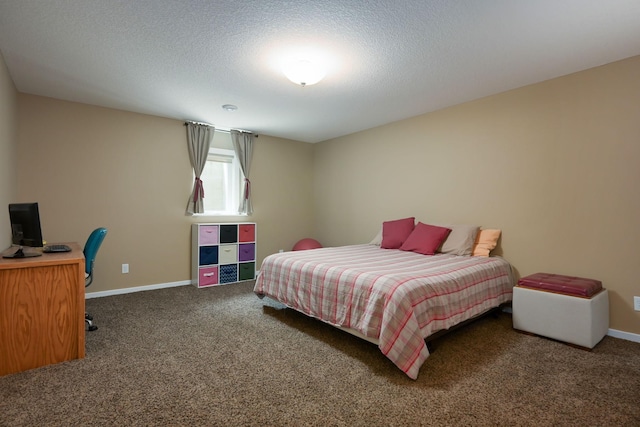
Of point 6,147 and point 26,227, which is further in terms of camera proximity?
point 6,147

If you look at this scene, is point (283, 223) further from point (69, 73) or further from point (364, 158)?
point (69, 73)

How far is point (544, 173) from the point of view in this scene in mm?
3240

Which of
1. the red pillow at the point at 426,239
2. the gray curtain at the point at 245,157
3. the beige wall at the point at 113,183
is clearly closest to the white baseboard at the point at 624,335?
the red pillow at the point at 426,239

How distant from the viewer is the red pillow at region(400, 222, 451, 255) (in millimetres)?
3729

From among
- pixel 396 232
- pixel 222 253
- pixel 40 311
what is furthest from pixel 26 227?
pixel 396 232

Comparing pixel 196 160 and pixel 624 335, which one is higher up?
pixel 196 160

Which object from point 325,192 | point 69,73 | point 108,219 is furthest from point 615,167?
point 108,219

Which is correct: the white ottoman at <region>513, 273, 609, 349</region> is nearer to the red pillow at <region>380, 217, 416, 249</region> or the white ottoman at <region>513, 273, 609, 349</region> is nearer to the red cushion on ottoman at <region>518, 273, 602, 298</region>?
the red cushion on ottoman at <region>518, 273, 602, 298</region>

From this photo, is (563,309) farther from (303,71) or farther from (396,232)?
(303,71)

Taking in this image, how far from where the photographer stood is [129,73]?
3.04 m

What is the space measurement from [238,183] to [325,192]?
5.22 feet

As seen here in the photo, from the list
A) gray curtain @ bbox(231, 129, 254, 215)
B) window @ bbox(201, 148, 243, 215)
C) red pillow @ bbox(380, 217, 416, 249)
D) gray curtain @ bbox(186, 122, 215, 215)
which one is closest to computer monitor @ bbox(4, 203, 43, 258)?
gray curtain @ bbox(186, 122, 215, 215)

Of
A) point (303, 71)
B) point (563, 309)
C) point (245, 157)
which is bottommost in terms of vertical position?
point (563, 309)

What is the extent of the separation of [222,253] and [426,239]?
113 inches
